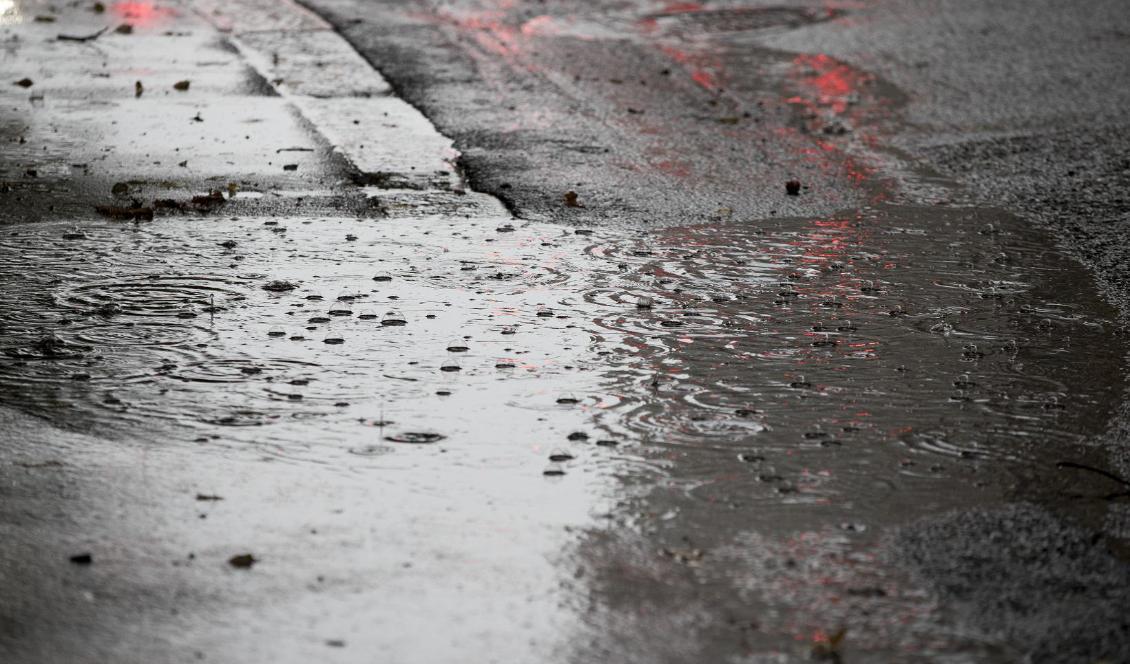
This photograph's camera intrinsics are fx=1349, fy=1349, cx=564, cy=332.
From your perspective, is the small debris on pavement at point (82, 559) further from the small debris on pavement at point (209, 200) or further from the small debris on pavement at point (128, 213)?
the small debris on pavement at point (209, 200)

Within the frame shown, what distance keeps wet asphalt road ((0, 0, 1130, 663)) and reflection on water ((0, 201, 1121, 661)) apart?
0.06ft

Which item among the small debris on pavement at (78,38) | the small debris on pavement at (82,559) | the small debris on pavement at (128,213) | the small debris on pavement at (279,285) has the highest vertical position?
the small debris on pavement at (78,38)

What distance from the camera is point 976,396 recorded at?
188 inches

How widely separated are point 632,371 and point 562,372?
0.85 feet

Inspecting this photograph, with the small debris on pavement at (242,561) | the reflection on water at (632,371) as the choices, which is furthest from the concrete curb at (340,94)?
the small debris on pavement at (242,561)

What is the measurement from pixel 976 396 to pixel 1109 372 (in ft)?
2.05

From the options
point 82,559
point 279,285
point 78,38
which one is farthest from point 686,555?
point 78,38

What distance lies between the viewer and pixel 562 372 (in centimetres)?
497

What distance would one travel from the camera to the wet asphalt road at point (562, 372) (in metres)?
3.44

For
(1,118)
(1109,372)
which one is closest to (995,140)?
(1109,372)

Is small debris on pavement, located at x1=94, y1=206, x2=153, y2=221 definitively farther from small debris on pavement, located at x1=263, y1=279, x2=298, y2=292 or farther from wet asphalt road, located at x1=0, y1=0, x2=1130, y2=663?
small debris on pavement, located at x1=263, y1=279, x2=298, y2=292

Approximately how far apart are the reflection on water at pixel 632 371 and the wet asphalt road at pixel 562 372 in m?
0.02

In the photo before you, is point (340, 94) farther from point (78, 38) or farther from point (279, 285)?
point (279, 285)

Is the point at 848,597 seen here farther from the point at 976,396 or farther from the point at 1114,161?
the point at 1114,161
